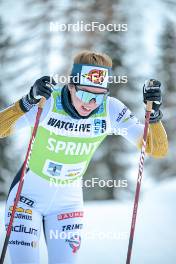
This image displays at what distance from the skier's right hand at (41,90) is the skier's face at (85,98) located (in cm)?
11

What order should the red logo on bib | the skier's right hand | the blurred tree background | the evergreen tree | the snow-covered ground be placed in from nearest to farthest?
the skier's right hand, the red logo on bib, the snow-covered ground, the blurred tree background, the evergreen tree

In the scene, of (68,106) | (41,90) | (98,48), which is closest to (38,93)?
(41,90)

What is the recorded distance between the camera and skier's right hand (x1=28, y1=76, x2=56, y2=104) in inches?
97.5

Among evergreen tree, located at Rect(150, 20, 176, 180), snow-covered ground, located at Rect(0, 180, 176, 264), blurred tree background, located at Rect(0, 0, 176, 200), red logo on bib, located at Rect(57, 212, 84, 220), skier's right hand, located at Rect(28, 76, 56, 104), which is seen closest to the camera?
skier's right hand, located at Rect(28, 76, 56, 104)

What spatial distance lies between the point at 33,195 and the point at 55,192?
0.31 feet

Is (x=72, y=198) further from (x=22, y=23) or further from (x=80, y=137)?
(x=22, y=23)

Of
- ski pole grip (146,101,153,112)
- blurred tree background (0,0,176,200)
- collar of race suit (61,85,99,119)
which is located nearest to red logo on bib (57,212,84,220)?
collar of race suit (61,85,99,119)

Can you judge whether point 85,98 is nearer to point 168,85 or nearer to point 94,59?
point 94,59

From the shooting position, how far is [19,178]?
2598 millimetres

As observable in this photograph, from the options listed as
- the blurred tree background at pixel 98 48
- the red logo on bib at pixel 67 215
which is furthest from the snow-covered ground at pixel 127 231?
the red logo on bib at pixel 67 215

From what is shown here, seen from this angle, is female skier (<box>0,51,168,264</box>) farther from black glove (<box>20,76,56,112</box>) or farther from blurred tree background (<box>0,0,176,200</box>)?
blurred tree background (<box>0,0,176,200</box>)

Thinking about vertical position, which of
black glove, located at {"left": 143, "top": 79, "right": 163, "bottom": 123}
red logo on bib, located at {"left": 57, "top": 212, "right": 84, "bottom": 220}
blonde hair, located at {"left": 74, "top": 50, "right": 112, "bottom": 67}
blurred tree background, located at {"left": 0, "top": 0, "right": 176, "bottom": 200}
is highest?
blurred tree background, located at {"left": 0, "top": 0, "right": 176, "bottom": 200}

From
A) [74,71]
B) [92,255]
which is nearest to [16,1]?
[92,255]

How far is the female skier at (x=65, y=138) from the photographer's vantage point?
2527mm
